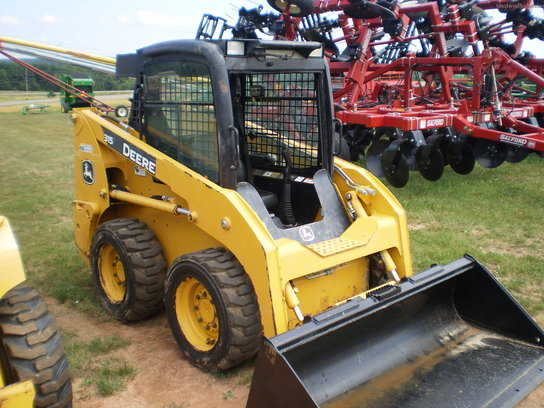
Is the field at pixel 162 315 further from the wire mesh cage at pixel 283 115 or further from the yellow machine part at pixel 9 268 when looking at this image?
the wire mesh cage at pixel 283 115

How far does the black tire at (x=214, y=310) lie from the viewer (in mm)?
2990

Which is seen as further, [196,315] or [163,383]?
[196,315]

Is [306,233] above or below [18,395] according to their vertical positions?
above

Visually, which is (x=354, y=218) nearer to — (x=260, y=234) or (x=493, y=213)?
(x=260, y=234)

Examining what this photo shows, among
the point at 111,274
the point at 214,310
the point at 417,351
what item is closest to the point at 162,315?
the point at 111,274

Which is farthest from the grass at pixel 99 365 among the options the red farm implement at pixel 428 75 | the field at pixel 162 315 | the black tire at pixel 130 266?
the red farm implement at pixel 428 75

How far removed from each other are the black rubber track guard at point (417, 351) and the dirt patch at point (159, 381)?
1.86 feet

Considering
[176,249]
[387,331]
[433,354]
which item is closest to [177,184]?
[176,249]

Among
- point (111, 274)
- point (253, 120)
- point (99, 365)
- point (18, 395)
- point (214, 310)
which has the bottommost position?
point (99, 365)

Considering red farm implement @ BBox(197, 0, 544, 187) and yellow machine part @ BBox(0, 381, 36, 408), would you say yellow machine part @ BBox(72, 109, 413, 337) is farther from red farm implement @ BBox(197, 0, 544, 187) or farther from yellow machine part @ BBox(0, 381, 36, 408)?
red farm implement @ BBox(197, 0, 544, 187)

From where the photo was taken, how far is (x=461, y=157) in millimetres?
8773

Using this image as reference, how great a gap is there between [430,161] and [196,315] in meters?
5.77

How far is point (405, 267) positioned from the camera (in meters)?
3.54

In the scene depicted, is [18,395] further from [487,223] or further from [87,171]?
[487,223]
